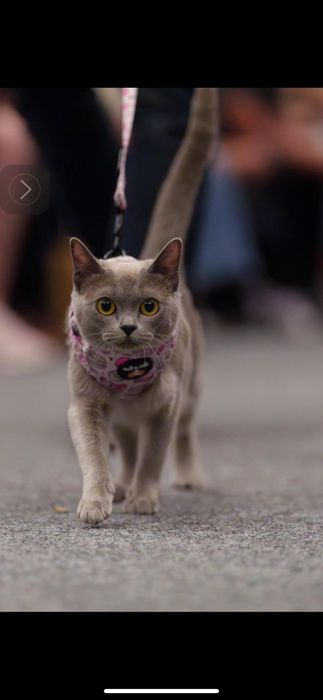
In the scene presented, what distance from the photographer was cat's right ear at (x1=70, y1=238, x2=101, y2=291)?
4.66 feet

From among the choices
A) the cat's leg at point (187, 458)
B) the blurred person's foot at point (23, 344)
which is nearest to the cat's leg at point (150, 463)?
the cat's leg at point (187, 458)

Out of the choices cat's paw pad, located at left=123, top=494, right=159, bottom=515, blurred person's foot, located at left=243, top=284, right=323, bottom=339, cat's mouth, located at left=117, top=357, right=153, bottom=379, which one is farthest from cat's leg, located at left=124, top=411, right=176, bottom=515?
blurred person's foot, located at left=243, top=284, right=323, bottom=339

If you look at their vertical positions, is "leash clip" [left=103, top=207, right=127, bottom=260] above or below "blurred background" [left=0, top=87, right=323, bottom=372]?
below

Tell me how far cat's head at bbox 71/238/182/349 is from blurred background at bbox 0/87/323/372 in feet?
0.87

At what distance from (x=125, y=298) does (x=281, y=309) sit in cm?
396

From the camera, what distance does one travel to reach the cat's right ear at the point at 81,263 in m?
1.42

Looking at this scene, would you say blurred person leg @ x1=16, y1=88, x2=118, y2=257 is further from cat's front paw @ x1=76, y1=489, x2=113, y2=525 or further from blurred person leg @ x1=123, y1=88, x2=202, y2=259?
cat's front paw @ x1=76, y1=489, x2=113, y2=525

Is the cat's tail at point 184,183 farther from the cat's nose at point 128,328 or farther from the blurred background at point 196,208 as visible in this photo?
the cat's nose at point 128,328

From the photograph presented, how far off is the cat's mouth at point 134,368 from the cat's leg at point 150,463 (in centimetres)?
11

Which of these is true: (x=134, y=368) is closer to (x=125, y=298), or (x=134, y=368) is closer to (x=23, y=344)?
(x=125, y=298)

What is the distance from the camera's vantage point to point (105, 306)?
1415 millimetres

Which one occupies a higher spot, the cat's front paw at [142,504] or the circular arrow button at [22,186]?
the circular arrow button at [22,186]
